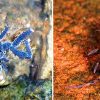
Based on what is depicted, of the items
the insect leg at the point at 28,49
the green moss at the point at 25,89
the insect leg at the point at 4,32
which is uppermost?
the insect leg at the point at 4,32

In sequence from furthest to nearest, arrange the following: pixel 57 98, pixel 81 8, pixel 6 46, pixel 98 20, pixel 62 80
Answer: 1. pixel 81 8
2. pixel 98 20
3. pixel 62 80
4. pixel 57 98
5. pixel 6 46

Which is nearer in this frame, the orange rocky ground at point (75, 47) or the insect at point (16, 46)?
the insect at point (16, 46)

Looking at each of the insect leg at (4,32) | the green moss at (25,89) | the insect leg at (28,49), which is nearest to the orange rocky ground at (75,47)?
the green moss at (25,89)

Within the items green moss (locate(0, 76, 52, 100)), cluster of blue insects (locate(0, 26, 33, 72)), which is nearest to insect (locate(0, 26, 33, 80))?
cluster of blue insects (locate(0, 26, 33, 72))

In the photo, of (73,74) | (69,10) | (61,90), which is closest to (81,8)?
(69,10)

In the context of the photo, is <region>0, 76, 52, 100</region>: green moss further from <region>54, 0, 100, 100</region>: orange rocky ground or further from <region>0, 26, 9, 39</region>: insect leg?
<region>0, 26, 9, 39</region>: insect leg

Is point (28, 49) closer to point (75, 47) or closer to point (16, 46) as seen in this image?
point (16, 46)

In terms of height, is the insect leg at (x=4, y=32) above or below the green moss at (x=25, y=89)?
above

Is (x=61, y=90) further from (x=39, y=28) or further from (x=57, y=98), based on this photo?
(x=39, y=28)

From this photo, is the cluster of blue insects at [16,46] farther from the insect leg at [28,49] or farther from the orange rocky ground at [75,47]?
the orange rocky ground at [75,47]
